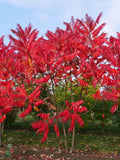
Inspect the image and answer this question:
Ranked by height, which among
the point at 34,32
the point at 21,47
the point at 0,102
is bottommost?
the point at 0,102

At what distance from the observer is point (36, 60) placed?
12.4ft

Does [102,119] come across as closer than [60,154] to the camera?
No

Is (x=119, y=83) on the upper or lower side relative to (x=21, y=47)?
lower

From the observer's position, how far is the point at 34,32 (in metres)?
3.73

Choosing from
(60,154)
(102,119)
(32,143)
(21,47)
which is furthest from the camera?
(102,119)

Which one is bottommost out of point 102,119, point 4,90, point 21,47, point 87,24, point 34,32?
point 102,119

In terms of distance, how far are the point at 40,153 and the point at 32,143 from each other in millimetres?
1845

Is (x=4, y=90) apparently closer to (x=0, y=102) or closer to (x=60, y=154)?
(x=0, y=102)

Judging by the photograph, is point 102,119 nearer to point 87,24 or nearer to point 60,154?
point 60,154

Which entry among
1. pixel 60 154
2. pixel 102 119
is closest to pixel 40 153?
pixel 60 154

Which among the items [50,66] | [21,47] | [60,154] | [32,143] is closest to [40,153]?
[60,154]

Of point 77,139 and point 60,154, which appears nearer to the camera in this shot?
point 60,154

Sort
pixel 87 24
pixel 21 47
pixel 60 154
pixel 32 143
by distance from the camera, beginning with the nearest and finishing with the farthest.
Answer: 1. pixel 21 47
2. pixel 87 24
3. pixel 60 154
4. pixel 32 143

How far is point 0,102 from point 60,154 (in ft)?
8.94
